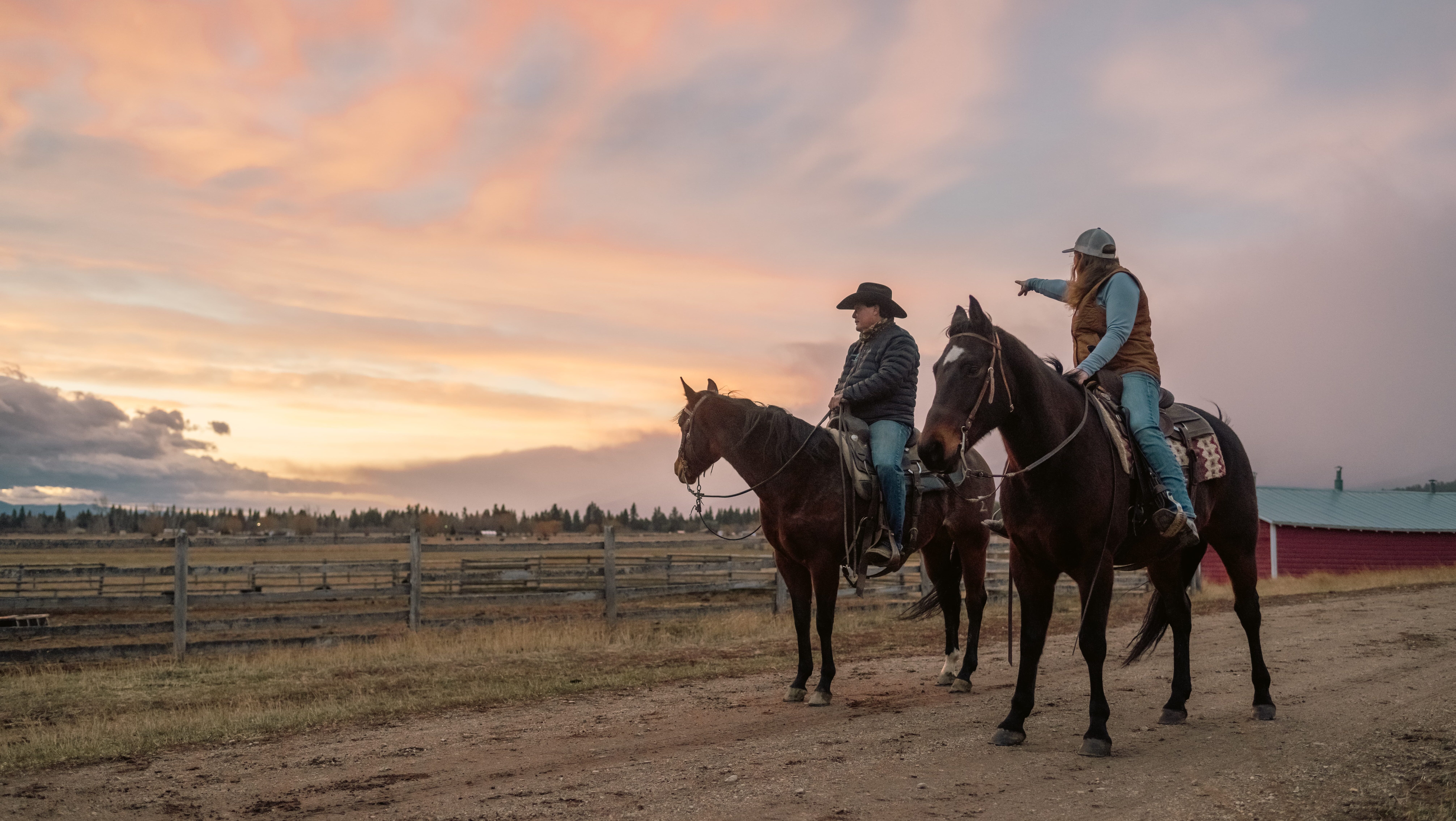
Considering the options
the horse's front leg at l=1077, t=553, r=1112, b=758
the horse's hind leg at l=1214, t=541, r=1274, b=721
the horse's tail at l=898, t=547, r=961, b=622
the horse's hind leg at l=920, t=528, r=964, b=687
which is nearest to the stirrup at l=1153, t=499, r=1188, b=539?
the horse's front leg at l=1077, t=553, r=1112, b=758

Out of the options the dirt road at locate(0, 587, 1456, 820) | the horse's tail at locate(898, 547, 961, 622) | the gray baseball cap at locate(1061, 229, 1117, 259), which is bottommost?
the dirt road at locate(0, 587, 1456, 820)

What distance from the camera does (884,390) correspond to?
8008mm

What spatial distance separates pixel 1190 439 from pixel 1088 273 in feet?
4.99

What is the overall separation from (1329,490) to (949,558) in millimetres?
45071

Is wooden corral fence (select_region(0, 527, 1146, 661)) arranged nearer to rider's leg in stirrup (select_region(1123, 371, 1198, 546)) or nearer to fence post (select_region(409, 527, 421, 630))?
fence post (select_region(409, 527, 421, 630))

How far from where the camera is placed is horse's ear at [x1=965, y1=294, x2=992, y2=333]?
579 centimetres

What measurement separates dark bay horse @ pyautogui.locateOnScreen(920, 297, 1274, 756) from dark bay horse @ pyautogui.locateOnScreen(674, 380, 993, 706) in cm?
171

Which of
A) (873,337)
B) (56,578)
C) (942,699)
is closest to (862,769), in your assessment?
(942,699)

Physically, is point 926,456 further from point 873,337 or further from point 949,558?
point 949,558

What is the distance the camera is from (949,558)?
9.43 meters

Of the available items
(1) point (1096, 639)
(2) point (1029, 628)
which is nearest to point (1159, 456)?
(1) point (1096, 639)

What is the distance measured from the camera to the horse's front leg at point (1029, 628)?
19.9 ft

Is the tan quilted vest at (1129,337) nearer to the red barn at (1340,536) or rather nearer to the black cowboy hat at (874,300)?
the black cowboy hat at (874,300)

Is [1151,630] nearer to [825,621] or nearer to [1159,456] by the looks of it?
[1159,456]
